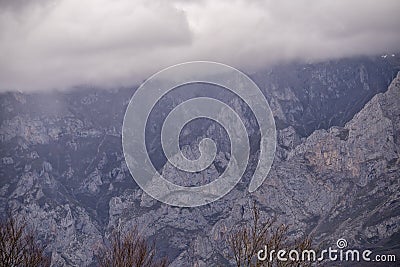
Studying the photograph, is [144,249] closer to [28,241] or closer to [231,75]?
[28,241]

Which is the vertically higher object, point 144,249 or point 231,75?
point 231,75

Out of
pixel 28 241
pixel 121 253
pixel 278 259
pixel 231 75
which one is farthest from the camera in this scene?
pixel 231 75

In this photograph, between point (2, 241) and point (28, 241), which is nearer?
point (2, 241)

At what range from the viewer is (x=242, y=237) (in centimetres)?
3625

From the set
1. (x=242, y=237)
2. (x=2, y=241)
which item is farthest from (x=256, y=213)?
(x=2, y=241)

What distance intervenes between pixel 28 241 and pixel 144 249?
9183 millimetres

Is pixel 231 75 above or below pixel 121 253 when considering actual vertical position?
above

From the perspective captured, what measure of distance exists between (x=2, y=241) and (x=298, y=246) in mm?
20414

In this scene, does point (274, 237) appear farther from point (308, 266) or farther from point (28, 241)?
point (28, 241)

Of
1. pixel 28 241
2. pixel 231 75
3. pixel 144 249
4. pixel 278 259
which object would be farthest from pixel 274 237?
pixel 231 75

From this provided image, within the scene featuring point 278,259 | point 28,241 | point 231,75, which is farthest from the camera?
point 231,75

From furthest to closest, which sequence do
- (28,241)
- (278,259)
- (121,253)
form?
(28,241) → (121,253) → (278,259)

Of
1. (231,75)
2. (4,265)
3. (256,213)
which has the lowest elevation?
(4,265)

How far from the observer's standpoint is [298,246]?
1415 inches
